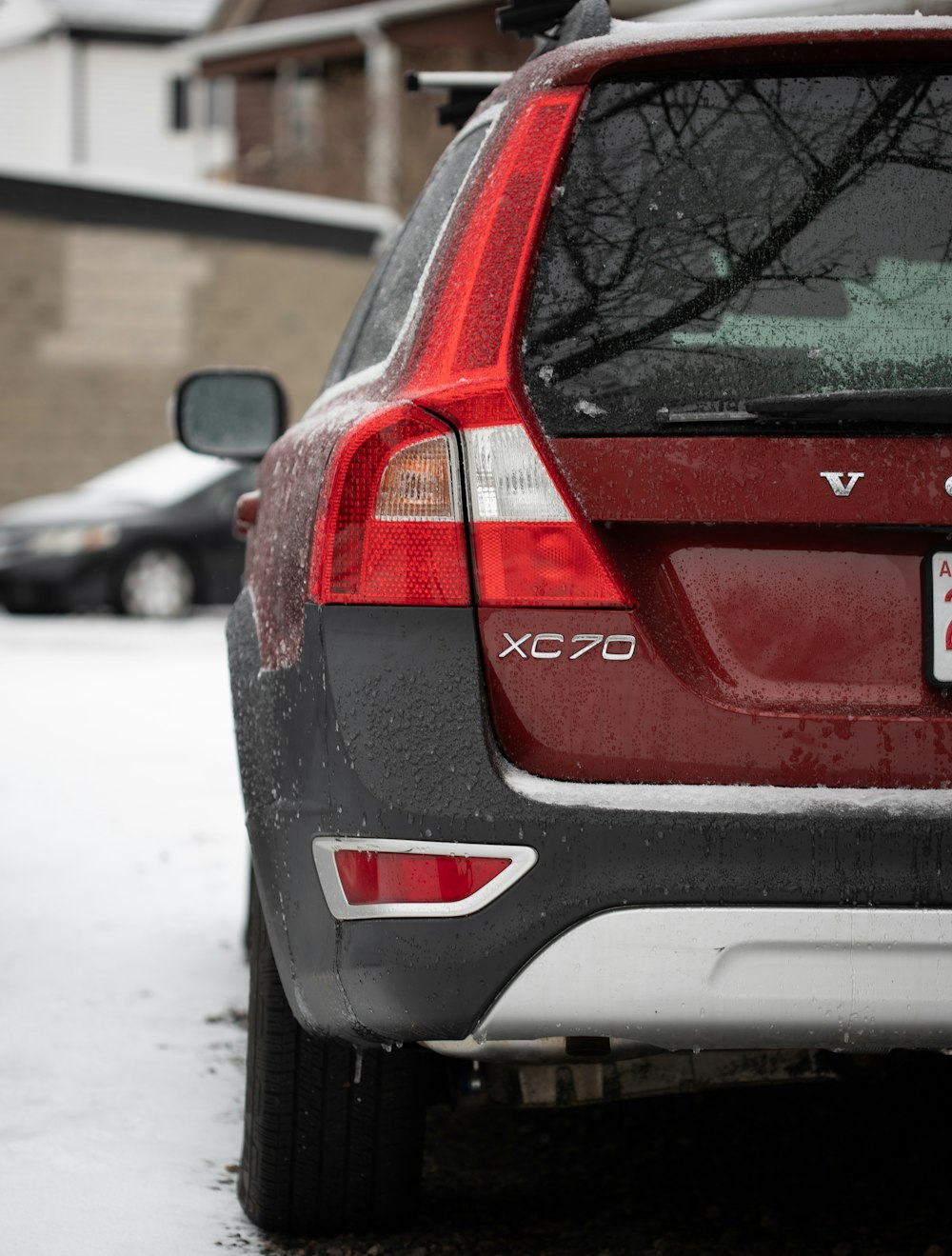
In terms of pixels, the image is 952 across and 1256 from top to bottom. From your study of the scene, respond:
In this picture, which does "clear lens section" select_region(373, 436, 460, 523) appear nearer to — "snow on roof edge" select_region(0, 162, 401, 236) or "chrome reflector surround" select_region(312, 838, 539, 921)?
"chrome reflector surround" select_region(312, 838, 539, 921)

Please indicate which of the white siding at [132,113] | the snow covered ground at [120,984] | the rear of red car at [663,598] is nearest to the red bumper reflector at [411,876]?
the rear of red car at [663,598]

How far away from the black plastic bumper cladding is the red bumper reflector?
28 mm

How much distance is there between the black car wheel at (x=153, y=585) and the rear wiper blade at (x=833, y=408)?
14175 millimetres

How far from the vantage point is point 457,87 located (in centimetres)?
412

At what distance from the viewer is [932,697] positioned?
2.43 meters

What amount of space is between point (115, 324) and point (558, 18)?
78.2 feet

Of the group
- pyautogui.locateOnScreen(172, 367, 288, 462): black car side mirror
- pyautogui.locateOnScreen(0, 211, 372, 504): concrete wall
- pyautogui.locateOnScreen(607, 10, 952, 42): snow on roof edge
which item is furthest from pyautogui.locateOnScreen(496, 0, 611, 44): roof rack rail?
pyautogui.locateOnScreen(0, 211, 372, 504): concrete wall

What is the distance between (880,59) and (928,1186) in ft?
6.47

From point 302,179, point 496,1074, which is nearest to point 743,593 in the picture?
point 496,1074

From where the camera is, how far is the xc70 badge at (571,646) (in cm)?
240

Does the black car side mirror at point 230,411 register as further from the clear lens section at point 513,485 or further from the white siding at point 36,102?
the white siding at point 36,102

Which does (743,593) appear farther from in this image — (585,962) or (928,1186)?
(928,1186)

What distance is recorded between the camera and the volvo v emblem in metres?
2.41

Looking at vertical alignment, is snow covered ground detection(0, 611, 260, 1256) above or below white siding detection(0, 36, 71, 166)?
below
